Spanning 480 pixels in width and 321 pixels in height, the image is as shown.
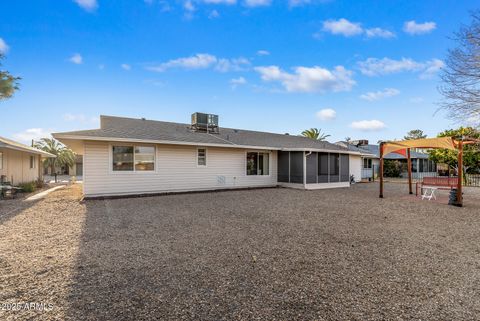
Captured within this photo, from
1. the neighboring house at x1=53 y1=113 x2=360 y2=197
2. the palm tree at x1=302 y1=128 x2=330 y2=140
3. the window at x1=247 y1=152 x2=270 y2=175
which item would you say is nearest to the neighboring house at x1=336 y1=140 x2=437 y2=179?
the palm tree at x1=302 y1=128 x2=330 y2=140

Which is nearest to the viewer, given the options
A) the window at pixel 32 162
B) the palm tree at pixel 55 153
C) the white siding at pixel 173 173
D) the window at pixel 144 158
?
Result: the white siding at pixel 173 173

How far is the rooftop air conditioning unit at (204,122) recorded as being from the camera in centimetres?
1544

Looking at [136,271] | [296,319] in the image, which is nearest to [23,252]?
[136,271]

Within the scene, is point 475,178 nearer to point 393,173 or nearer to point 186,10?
point 393,173

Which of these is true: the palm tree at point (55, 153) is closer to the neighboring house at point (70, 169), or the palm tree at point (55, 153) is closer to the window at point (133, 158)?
the neighboring house at point (70, 169)

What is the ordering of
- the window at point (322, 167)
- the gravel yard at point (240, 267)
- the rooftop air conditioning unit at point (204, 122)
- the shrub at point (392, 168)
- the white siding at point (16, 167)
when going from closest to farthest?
the gravel yard at point (240, 267)
the white siding at point (16, 167)
the window at point (322, 167)
the rooftop air conditioning unit at point (204, 122)
the shrub at point (392, 168)

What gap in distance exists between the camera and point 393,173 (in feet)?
82.4

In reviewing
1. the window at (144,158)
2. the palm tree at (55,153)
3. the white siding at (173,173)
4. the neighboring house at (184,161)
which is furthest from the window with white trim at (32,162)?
the window at (144,158)

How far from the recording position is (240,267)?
347 centimetres

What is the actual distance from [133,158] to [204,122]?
5.79 meters

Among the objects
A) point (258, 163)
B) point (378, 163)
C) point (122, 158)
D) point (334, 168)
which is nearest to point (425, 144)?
point (334, 168)

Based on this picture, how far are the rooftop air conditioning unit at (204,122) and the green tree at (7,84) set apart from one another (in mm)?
9034

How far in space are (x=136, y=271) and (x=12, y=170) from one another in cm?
1739

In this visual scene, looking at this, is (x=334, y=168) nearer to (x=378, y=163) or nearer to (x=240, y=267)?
(x=378, y=163)
